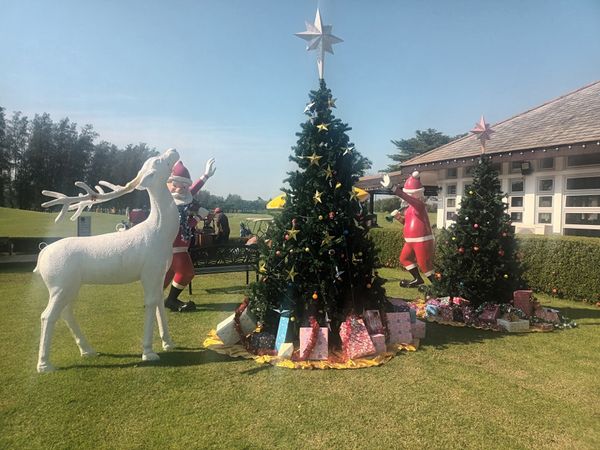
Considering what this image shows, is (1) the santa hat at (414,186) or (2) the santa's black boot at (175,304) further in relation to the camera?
(1) the santa hat at (414,186)

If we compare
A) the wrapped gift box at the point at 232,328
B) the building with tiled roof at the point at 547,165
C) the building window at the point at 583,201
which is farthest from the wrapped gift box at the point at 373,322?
the building window at the point at 583,201

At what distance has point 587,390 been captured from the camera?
153 inches

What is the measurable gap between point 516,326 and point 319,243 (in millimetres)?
3223

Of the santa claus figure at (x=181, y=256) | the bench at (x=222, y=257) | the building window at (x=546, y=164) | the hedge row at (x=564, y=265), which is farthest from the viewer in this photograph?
the building window at (x=546, y=164)

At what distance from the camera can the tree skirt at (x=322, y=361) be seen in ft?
14.4

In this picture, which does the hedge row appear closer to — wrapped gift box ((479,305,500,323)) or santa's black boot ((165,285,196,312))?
wrapped gift box ((479,305,500,323))

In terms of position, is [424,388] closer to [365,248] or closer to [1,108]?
[365,248]

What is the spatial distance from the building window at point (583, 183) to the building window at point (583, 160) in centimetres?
34

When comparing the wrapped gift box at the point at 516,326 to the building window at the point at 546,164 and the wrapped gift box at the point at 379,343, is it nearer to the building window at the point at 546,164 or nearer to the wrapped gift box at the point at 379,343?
the wrapped gift box at the point at 379,343

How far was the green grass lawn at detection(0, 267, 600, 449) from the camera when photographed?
305 centimetres

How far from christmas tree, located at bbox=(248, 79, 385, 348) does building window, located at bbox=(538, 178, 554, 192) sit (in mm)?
7658

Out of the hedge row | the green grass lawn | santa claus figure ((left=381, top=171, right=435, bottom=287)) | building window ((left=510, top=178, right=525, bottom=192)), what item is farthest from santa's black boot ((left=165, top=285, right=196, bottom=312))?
building window ((left=510, top=178, right=525, bottom=192))

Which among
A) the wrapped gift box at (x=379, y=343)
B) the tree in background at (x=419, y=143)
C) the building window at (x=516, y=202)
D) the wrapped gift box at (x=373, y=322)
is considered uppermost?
the tree in background at (x=419, y=143)

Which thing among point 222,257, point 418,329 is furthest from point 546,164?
point 222,257
